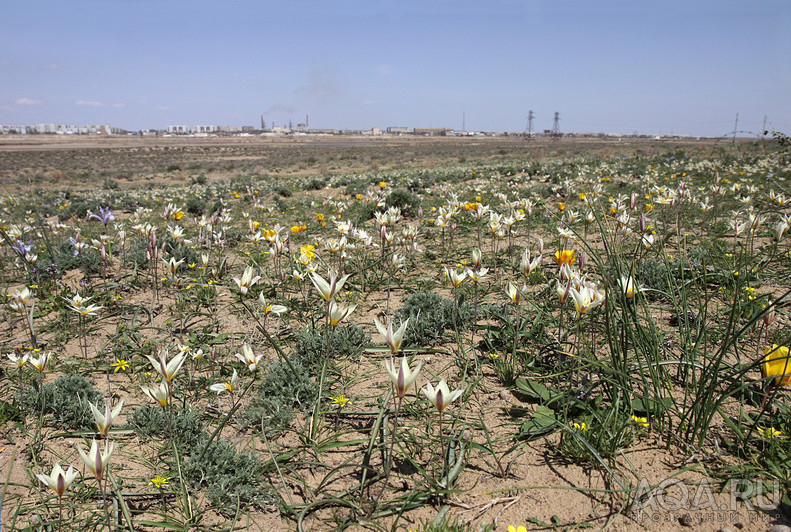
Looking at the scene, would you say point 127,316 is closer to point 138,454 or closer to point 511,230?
point 138,454

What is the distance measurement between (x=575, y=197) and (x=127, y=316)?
795 centimetres

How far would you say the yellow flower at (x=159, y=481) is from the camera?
1941mm

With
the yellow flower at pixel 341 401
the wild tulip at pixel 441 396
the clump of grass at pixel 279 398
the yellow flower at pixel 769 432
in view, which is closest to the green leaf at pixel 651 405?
the yellow flower at pixel 769 432

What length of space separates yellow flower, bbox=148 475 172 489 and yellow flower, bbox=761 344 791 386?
8.36 feet

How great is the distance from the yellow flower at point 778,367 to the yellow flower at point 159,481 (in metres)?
2.55

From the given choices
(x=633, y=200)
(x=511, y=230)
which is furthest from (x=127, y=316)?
(x=633, y=200)

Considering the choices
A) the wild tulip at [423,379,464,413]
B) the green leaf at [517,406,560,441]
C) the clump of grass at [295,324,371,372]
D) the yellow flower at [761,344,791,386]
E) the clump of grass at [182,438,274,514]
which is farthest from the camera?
the clump of grass at [295,324,371,372]

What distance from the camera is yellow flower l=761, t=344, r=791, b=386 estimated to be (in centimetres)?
172

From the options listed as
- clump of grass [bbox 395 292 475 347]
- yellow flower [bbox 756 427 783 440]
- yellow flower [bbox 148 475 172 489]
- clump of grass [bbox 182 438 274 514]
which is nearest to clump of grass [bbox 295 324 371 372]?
clump of grass [bbox 395 292 475 347]

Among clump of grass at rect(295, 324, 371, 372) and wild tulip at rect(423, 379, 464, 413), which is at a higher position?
wild tulip at rect(423, 379, 464, 413)

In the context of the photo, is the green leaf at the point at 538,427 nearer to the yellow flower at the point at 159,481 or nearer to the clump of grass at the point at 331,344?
the clump of grass at the point at 331,344

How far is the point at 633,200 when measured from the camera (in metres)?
3.40

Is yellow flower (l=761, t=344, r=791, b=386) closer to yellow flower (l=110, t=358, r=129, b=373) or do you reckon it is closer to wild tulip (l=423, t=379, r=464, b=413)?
wild tulip (l=423, t=379, r=464, b=413)

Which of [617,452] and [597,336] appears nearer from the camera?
[617,452]
